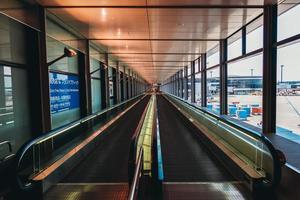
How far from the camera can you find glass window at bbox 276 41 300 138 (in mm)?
5609

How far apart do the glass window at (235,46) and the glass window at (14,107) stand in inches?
281

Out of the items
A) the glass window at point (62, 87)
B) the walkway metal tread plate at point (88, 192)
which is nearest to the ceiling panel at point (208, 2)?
the glass window at point (62, 87)

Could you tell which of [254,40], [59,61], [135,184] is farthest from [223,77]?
[135,184]

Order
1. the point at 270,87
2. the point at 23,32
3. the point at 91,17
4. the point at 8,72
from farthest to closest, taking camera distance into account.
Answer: the point at 91,17, the point at 270,87, the point at 23,32, the point at 8,72

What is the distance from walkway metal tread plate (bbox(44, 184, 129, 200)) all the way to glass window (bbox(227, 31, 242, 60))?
22.6ft

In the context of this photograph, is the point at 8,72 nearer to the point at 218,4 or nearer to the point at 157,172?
the point at 157,172

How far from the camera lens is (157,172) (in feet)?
13.0

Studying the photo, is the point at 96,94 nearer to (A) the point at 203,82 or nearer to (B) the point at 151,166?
(A) the point at 203,82

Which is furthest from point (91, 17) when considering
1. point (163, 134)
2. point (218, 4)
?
point (163, 134)

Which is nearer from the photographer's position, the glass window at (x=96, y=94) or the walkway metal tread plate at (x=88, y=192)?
the walkway metal tread plate at (x=88, y=192)

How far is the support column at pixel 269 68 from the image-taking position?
251 inches

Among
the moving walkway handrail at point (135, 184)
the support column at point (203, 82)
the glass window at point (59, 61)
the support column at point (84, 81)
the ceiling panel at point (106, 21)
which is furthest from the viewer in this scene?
the support column at point (203, 82)

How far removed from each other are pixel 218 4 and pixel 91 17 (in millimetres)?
3598

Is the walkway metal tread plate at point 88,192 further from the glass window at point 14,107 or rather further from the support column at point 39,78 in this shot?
the support column at point 39,78
